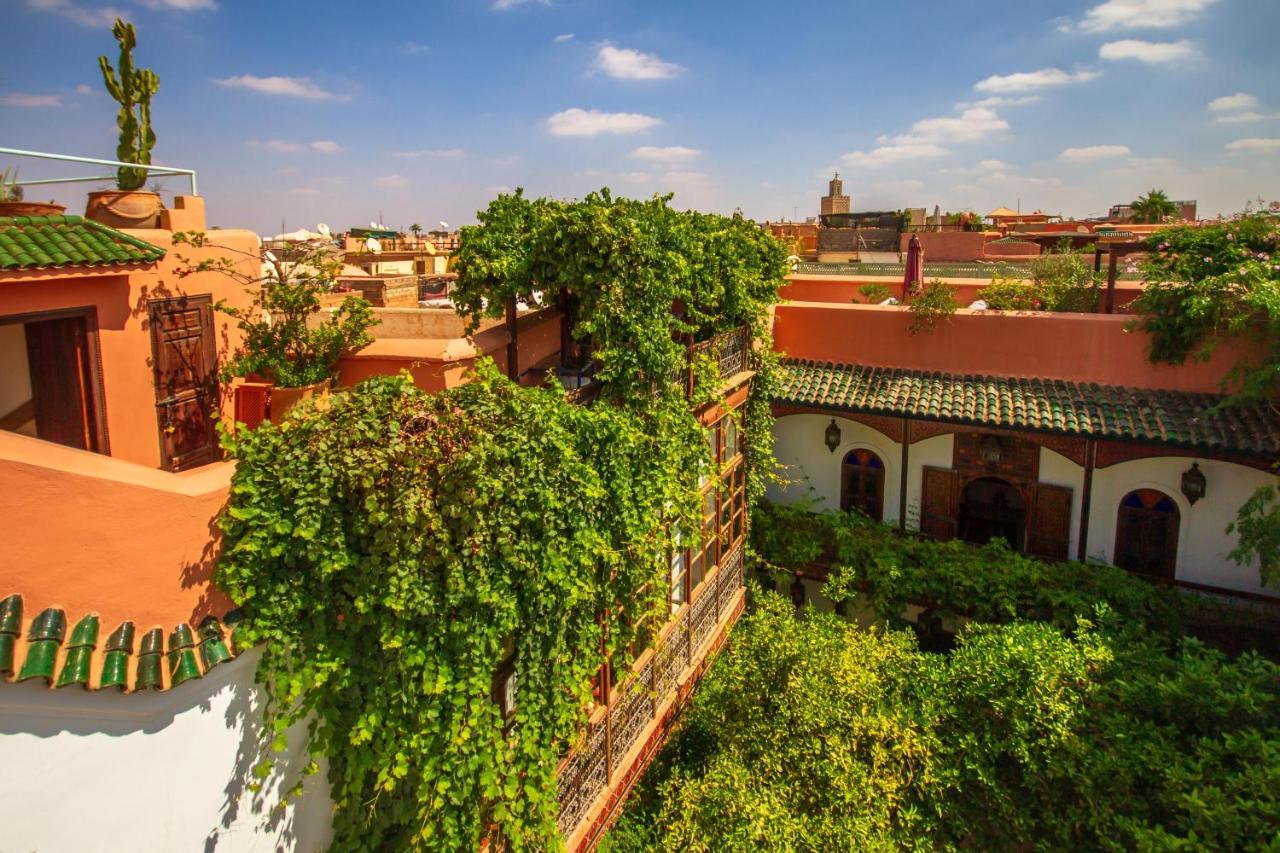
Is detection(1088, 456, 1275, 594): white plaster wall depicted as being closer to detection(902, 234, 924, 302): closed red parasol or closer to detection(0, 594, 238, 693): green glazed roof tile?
detection(902, 234, 924, 302): closed red parasol

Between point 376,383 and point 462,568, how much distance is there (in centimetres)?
137

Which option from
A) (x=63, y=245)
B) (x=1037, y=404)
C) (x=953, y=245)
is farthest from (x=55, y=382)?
(x=953, y=245)

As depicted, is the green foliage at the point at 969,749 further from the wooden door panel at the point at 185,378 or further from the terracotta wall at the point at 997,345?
the wooden door panel at the point at 185,378

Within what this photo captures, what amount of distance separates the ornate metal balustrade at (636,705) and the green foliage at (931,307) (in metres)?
5.09

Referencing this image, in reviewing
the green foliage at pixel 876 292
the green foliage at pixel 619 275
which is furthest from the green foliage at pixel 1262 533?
the green foliage at pixel 876 292

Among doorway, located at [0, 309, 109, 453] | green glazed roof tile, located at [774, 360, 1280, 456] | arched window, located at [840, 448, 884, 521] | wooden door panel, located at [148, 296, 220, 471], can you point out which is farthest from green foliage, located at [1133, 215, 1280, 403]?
doorway, located at [0, 309, 109, 453]

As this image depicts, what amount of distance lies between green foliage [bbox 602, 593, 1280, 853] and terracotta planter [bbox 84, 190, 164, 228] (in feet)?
26.2

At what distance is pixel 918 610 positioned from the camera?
1240 centimetres

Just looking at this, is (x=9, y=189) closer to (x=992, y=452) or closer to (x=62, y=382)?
(x=62, y=382)

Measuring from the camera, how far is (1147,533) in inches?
456

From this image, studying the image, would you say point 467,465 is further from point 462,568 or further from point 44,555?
point 44,555

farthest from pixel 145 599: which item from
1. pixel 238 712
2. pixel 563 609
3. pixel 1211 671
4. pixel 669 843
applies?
pixel 1211 671

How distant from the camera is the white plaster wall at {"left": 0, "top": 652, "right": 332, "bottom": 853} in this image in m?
3.82

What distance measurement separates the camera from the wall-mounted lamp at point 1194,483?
1105cm
